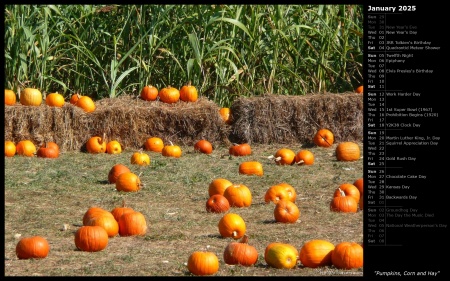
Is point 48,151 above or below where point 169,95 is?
below

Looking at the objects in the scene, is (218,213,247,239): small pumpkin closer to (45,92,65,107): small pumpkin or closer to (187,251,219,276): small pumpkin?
(187,251,219,276): small pumpkin

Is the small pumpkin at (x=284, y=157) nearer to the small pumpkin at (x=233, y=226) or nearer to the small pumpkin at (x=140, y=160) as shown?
the small pumpkin at (x=140, y=160)

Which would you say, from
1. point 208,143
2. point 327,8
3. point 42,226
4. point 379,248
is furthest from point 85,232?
Answer: point 327,8

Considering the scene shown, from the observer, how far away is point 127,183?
8.41 m

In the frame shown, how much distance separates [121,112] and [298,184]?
3.64 meters

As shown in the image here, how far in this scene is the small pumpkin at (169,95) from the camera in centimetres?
1234

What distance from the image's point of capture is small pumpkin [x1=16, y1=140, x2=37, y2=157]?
35.7 feet

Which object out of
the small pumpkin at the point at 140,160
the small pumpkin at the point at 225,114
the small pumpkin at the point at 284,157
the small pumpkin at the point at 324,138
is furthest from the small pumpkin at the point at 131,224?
the small pumpkin at the point at 225,114

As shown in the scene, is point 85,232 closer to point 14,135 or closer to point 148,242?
point 148,242

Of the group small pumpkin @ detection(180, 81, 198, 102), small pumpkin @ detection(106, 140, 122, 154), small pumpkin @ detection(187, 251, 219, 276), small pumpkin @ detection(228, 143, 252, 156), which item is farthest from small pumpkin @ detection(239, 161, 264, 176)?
small pumpkin @ detection(187, 251, 219, 276)

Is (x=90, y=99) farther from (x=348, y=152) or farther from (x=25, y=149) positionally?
(x=348, y=152)

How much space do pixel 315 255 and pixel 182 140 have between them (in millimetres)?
6634

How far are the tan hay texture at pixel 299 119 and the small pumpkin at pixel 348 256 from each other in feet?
21.7

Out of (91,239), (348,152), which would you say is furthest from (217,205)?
(348,152)
